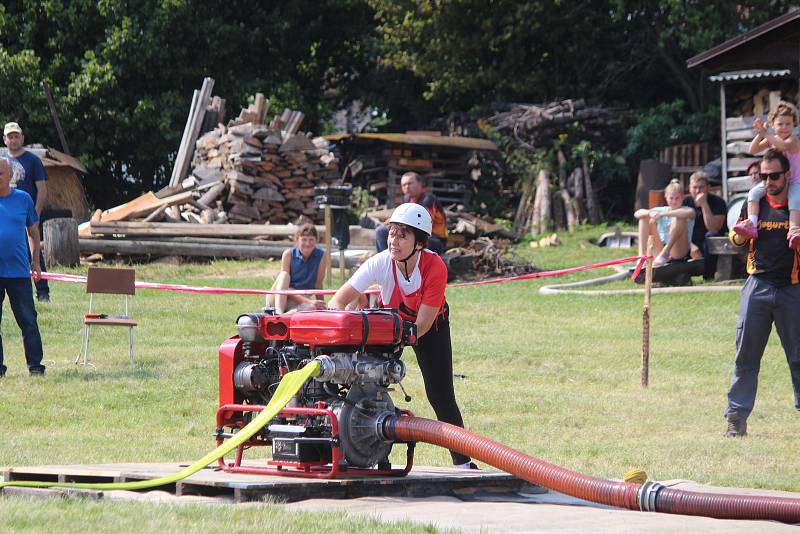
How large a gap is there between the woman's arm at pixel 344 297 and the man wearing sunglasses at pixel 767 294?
347cm

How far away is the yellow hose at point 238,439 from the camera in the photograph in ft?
21.7

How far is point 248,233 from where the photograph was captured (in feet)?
77.6

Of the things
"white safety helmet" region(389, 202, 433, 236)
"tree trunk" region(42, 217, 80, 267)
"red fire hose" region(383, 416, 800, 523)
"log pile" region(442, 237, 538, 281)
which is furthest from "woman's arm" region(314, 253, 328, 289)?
"tree trunk" region(42, 217, 80, 267)

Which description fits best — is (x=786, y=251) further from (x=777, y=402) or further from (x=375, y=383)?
(x=375, y=383)

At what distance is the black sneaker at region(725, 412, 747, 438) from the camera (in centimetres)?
968

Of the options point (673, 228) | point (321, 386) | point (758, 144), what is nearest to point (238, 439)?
point (321, 386)

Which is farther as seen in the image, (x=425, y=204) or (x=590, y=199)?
(x=590, y=199)

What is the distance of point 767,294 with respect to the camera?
31.3ft

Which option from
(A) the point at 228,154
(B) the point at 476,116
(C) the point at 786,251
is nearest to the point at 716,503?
(C) the point at 786,251

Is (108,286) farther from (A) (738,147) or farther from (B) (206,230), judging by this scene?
(A) (738,147)

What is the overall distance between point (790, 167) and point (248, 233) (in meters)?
15.1

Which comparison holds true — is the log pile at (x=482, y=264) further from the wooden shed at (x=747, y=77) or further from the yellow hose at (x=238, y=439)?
the yellow hose at (x=238, y=439)

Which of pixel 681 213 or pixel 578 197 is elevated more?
pixel 578 197

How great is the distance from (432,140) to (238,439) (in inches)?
962
